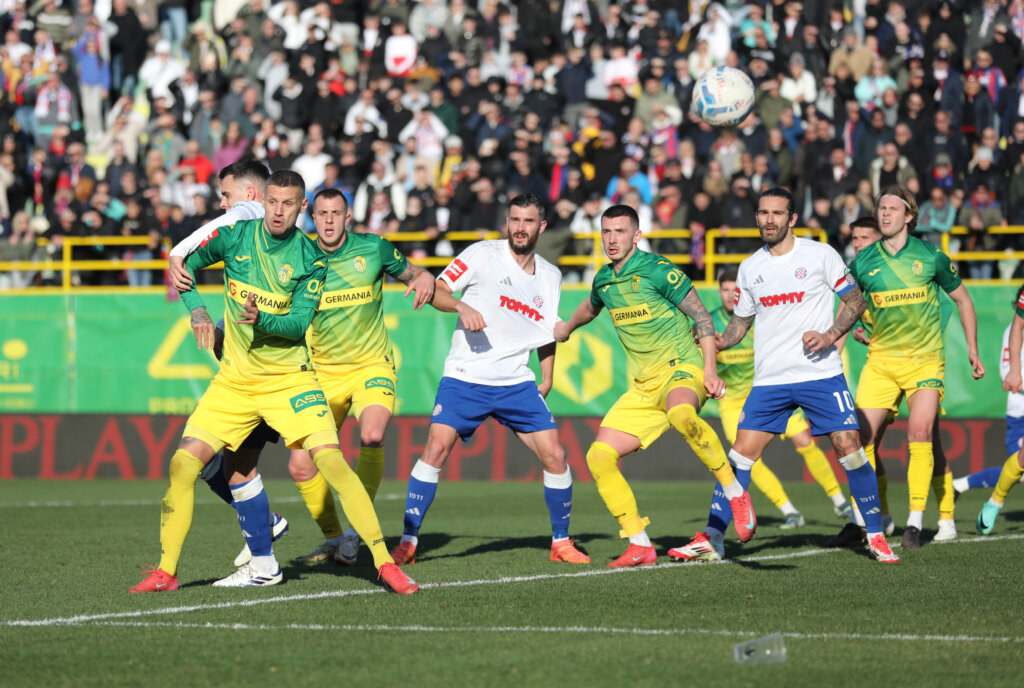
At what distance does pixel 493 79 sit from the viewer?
21.8 meters

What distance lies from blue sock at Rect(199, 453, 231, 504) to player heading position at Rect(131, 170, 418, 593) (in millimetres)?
1119

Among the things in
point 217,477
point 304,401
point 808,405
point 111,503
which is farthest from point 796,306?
point 111,503

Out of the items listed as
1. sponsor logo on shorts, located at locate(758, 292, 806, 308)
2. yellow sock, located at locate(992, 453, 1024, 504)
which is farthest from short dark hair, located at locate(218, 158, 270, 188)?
yellow sock, located at locate(992, 453, 1024, 504)

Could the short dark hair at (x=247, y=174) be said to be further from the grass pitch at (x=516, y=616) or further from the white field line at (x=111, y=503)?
the white field line at (x=111, y=503)

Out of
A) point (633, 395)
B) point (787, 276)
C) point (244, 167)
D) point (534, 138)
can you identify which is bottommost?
point (633, 395)

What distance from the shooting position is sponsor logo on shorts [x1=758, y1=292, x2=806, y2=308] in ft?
31.2

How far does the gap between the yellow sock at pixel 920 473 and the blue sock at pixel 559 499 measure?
103 inches

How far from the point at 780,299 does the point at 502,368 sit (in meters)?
1.95

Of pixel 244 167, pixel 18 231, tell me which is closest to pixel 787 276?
pixel 244 167

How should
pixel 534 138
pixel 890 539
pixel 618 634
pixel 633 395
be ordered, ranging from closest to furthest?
pixel 618 634 → pixel 633 395 → pixel 890 539 → pixel 534 138

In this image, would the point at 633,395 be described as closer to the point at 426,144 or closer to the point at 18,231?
the point at 426,144

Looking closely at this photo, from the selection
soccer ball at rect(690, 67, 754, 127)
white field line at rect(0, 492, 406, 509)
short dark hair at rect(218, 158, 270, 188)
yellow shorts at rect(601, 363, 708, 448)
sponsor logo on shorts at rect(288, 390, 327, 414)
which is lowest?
white field line at rect(0, 492, 406, 509)

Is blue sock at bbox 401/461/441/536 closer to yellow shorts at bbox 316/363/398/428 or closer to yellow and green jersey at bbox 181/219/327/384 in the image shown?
yellow shorts at bbox 316/363/398/428

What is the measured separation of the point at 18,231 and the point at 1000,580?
17.2 m
